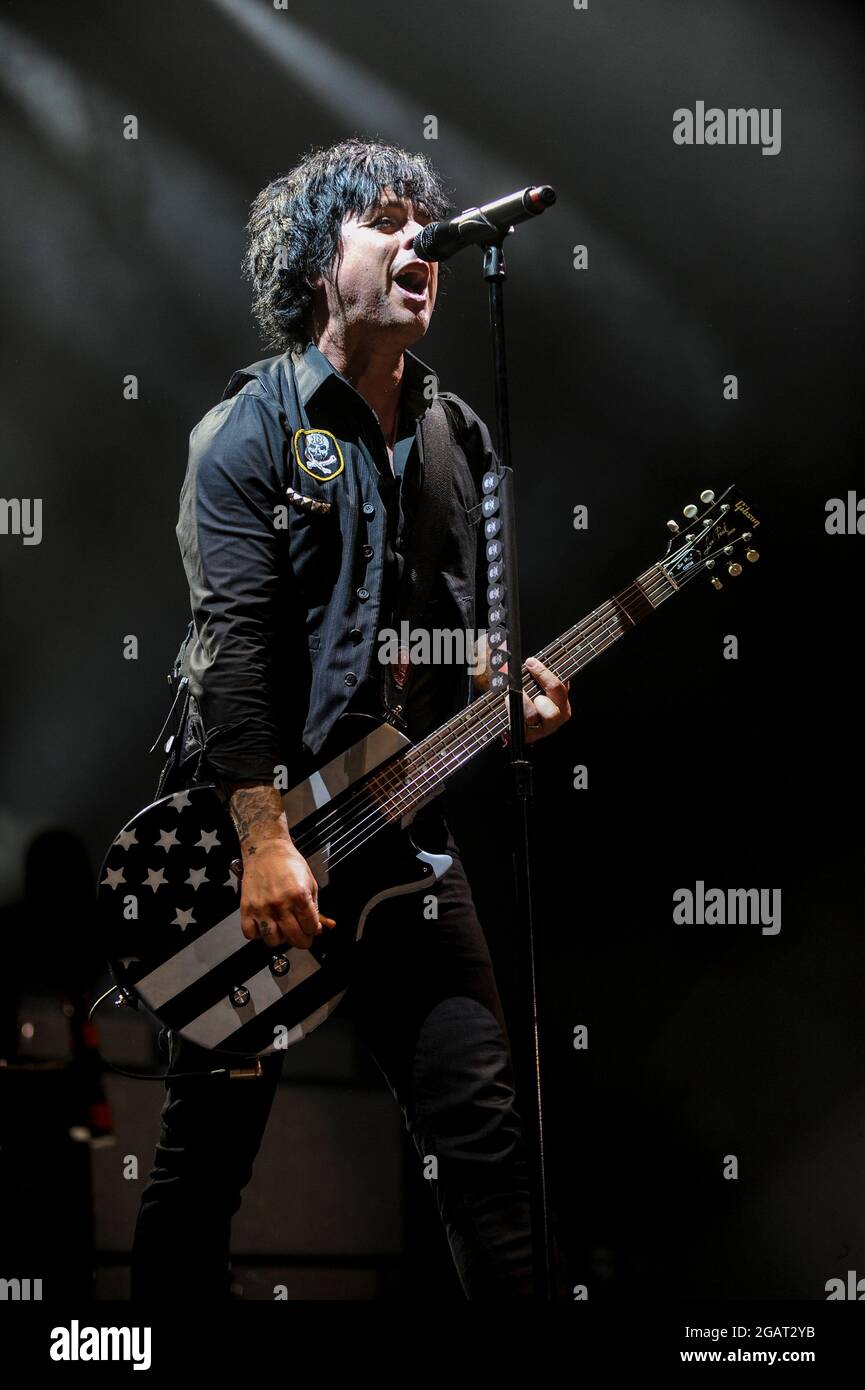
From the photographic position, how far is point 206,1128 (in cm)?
246

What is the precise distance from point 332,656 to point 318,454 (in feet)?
1.29

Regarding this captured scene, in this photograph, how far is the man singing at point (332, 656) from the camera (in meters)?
2.39

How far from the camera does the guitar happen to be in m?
2.43

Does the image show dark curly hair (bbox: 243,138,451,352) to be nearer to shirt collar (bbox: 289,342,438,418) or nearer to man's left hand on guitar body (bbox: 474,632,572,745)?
shirt collar (bbox: 289,342,438,418)

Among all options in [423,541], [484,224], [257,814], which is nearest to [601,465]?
[423,541]

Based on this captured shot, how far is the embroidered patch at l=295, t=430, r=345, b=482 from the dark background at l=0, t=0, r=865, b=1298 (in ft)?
1.61

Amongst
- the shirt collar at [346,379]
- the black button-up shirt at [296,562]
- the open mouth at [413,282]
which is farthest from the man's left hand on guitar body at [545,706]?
the open mouth at [413,282]

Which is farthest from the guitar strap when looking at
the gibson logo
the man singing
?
the gibson logo

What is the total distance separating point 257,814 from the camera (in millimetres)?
2354
